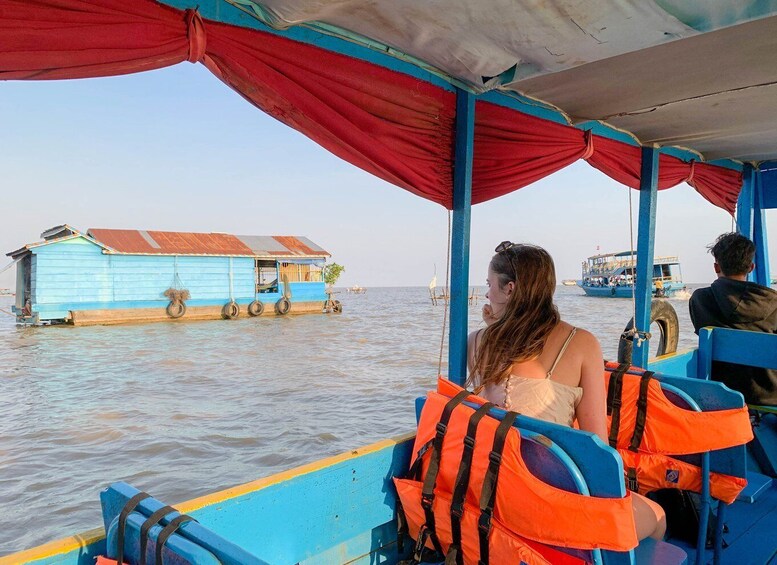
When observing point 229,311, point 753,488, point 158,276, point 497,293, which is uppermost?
point 497,293

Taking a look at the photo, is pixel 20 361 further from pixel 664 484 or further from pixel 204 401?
pixel 664 484

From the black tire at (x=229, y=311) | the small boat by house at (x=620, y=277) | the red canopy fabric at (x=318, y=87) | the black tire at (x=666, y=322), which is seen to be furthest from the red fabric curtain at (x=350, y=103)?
the small boat by house at (x=620, y=277)

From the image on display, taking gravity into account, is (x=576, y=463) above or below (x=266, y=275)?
below

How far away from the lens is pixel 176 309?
77.3ft

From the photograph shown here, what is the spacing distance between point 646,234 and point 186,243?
79.5ft

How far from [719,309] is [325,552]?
314 cm

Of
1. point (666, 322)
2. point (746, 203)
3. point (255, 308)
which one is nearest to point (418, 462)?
point (666, 322)

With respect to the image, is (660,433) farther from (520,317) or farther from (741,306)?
(741,306)

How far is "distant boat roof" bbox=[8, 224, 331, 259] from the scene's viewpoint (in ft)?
72.7

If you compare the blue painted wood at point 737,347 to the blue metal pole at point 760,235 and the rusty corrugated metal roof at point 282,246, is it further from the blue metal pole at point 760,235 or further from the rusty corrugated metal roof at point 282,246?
the rusty corrugated metal roof at point 282,246

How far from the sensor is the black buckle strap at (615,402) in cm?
224

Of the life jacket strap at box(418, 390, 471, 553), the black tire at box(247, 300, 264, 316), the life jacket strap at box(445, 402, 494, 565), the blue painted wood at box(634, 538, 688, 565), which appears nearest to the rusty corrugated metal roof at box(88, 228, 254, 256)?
the black tire at box(247, 300, 264, 316)

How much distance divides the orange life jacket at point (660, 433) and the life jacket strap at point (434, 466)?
93cm

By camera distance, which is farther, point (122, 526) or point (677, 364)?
point (677, 364)
